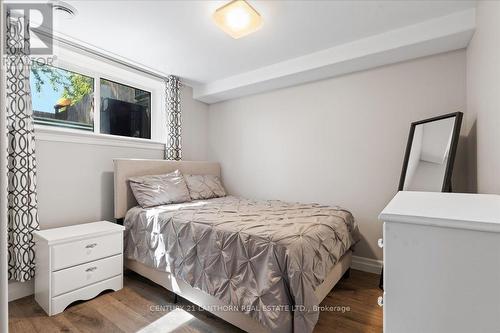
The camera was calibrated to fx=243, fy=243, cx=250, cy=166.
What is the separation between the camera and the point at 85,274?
6.71 feet

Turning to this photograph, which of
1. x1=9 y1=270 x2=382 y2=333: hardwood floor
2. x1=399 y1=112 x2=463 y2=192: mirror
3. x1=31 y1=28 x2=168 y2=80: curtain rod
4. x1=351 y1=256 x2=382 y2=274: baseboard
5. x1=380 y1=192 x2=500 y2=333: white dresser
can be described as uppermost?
x1=31 y1=28 x2=168 y2=80: curtain rod

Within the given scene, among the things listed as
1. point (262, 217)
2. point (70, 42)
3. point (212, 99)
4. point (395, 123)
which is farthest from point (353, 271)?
point (70, 42)

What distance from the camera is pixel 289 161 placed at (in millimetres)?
3221

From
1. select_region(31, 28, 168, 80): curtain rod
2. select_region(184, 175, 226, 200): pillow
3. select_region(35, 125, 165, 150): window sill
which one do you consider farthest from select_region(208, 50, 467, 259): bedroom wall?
select_region(35, 125, 165, 150): window sill

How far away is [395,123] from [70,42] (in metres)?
3.39

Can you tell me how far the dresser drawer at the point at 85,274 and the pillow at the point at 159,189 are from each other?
607 mm

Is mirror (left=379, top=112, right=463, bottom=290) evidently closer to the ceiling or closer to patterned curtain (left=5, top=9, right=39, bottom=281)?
the ceiling

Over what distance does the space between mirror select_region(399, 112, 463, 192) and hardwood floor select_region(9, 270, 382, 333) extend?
1.05 metres

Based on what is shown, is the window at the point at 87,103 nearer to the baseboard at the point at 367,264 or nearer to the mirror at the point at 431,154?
the baseboard at the point at 367,264

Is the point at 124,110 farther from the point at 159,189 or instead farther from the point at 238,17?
the point at 238,17

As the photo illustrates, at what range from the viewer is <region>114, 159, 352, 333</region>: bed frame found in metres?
1.62

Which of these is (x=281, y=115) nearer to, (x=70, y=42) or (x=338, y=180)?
(x=338, y=180)

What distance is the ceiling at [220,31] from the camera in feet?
6.27

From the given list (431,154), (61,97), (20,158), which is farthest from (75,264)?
(431,154)
